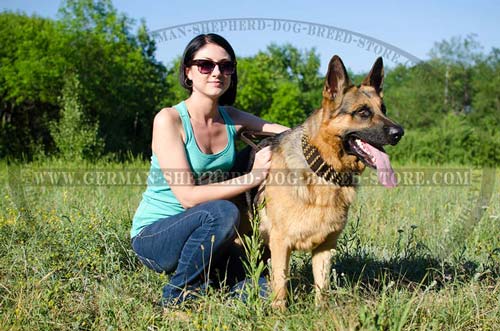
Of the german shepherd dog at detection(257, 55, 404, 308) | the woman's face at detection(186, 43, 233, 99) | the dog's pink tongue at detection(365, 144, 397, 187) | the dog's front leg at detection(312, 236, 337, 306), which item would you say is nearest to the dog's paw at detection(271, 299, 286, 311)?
the german shepherd dog at detection(257, 55, 404, 308)

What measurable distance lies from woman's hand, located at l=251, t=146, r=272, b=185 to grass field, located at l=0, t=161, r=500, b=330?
0.80m

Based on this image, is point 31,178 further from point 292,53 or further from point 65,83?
point 292,53

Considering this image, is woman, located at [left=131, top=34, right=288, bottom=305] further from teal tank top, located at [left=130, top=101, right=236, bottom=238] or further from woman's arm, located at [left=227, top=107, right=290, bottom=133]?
woman's arm, located at [left=227, top=107, right=290, bottom=133]

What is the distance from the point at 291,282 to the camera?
355 centimetres

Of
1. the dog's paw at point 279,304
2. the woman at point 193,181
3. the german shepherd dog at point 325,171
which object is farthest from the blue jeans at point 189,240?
the dog's paw at point 279,304

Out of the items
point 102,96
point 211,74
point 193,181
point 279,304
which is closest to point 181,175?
point 193,181

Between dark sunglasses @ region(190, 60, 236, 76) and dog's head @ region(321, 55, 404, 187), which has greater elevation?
dark sunglasses @ region(190, 60, 236, 76)

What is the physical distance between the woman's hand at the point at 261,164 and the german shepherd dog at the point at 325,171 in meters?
0.06

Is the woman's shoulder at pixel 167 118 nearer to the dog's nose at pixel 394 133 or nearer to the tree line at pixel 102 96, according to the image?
the dog's nose at pixel 394 133

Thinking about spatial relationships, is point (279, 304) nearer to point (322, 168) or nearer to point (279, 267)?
point (279, 267)

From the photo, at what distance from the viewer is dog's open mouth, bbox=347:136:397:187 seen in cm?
299

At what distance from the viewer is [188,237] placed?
3107mm

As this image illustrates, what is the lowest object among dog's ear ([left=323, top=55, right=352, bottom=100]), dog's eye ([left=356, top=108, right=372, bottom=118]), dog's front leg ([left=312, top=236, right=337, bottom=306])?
dog's front leg ([left=312, top=236, right=337, bottom=306])

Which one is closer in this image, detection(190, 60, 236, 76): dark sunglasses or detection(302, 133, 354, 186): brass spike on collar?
detection(302, 133, 354, 186): brass spike on collar
